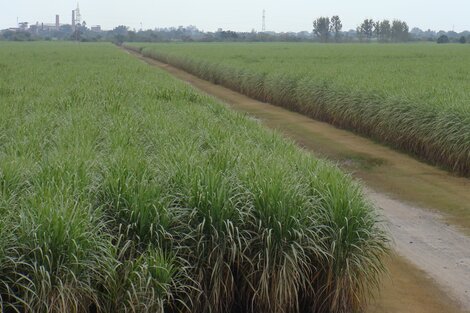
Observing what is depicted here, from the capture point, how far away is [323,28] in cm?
12925

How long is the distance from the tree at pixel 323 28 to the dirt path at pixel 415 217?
116928 millimetres

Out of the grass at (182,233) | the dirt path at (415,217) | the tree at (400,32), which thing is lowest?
the dirt path at (415,217)

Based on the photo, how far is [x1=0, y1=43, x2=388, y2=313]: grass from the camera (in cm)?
434

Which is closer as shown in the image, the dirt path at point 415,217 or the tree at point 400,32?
the dirt path at point 415,217

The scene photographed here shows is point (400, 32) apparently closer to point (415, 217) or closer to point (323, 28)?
point (323, 28)

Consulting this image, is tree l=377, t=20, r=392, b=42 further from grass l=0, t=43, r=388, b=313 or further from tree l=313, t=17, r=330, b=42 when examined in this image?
grass l=0, t=43, r=388, b=313

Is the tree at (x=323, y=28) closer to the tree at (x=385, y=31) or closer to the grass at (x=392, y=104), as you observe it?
the tree at (x=385, y=31)

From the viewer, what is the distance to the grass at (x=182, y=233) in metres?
4.34

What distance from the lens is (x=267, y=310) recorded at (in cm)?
506

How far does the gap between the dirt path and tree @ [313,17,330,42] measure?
11693cm

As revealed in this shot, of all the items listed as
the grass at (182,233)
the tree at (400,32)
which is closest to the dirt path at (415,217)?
the grass at (182,233)

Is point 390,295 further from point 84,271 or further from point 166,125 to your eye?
point 166,125

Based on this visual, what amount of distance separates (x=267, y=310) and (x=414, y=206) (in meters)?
4.83

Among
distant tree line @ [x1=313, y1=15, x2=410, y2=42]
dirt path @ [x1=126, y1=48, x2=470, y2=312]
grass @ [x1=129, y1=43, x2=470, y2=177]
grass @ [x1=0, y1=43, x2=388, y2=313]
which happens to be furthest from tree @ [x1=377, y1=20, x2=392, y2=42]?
grass @ [x1=0, y1=43, x2=388, y2=313]
